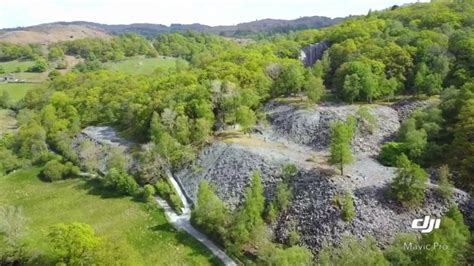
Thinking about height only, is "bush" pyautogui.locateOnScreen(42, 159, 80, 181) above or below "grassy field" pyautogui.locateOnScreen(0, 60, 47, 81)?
above

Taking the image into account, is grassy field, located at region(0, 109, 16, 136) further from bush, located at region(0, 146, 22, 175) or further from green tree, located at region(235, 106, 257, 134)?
green tree, located at region(235, 106, 257, 134)

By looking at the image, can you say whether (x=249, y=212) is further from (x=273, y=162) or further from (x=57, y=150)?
(x=57, y=150)

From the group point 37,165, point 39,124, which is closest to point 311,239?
point 37,165

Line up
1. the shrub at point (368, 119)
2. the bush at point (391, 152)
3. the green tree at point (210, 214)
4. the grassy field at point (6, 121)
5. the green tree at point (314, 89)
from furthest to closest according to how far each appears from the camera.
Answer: the grassy field at point (6, 121) < the green tree at point (314, 89) < the shrub at point (368, 119) < the bush at point (391, 152) < the green tree at point (210, 214)

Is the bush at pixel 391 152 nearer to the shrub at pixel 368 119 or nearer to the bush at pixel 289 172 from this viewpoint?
the shrub at pixel 368 119

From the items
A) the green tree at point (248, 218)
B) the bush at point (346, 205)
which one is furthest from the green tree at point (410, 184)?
the green tree at point (248, 218)

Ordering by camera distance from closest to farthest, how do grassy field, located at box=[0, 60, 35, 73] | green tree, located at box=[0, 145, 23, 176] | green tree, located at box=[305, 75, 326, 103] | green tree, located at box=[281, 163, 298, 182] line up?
green tree, located at box=[281, 163, 298, 182] → green tree, located at box=[305, 75, 326, 103] → green tree, located at box=[0, 145, 23, 176] → grassy field, located at box=[0, 60, 35, 73]

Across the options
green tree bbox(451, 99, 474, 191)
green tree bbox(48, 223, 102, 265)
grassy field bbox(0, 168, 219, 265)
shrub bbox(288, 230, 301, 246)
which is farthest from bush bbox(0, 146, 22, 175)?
green tree bbox(451, 99, 474, 191)
